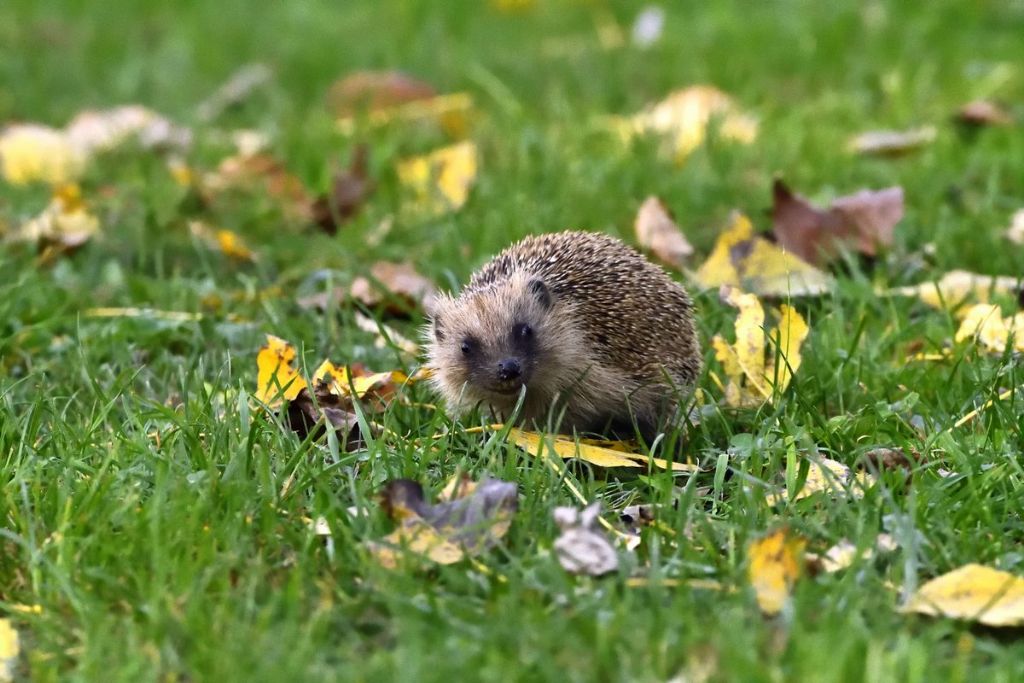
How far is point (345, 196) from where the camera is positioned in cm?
693

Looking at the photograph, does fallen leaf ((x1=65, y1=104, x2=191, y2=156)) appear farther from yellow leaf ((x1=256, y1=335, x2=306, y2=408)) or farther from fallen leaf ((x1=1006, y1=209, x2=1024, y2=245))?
fallen leaf ((x1=1006, y1=209, x2=1024, y2=245))

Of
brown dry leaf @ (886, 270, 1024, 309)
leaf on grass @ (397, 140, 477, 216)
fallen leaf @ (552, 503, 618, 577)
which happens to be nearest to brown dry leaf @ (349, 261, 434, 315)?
leaf on grass @ (397, 140, 477, 216)

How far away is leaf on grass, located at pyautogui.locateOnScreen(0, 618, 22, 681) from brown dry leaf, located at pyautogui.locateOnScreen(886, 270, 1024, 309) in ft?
11.4

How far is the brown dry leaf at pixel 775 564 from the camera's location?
3.26 m

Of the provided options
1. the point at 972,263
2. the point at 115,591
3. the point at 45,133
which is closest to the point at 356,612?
the point at 115,591

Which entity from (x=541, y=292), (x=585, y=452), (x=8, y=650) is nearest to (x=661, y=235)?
(x=541, y=292)

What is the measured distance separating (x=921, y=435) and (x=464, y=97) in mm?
4812

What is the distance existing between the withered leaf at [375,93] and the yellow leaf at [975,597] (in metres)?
5.80

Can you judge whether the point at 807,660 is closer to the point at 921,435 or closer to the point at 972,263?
the point at 921,435

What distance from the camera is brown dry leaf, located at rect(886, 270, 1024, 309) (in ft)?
17.8

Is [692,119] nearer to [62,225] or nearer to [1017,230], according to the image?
[1017,230]

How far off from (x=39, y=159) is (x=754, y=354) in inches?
169

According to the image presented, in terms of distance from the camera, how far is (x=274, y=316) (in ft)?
17.9

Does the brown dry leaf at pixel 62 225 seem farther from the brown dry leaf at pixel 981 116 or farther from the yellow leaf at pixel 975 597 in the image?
the brown dry leaf at pixel 981 116
